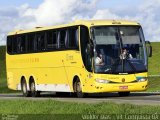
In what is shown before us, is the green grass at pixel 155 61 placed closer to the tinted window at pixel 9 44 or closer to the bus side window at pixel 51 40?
the tinted window at pixel 9 44

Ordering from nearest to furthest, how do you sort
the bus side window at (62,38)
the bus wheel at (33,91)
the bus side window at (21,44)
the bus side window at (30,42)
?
the bus side window at (62,38)
the bus side window at (30,42)
the bus wheel at (33,91)
the bus side window at (21,44)

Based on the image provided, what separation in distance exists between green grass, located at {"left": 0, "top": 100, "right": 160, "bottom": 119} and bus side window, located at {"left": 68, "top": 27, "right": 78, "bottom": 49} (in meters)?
6.89

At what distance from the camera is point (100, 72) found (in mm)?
27453

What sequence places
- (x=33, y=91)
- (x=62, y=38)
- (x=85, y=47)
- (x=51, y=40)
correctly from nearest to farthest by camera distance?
(x=85, y=47)
(x=62, y=38)
(x=51, y=40)
(x=33, y=91)

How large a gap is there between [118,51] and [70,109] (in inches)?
376

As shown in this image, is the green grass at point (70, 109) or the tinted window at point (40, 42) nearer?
the green grass at point (70, 109)

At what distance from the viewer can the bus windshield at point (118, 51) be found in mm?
27438

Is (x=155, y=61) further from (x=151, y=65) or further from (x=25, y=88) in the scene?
(x=25, y=88)

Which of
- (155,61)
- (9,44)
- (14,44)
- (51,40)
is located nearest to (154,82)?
(9,44)

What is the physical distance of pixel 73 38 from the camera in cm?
2895

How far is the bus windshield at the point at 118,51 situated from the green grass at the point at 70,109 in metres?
6.09

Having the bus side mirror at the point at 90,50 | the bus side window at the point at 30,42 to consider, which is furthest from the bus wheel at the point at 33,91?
the bus side mirror at the point at 90,50

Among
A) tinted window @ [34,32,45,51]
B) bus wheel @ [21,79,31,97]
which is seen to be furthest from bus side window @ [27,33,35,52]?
bus wheel @ [21,79,31,97]

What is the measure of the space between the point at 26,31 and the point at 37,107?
1505 centimetres
